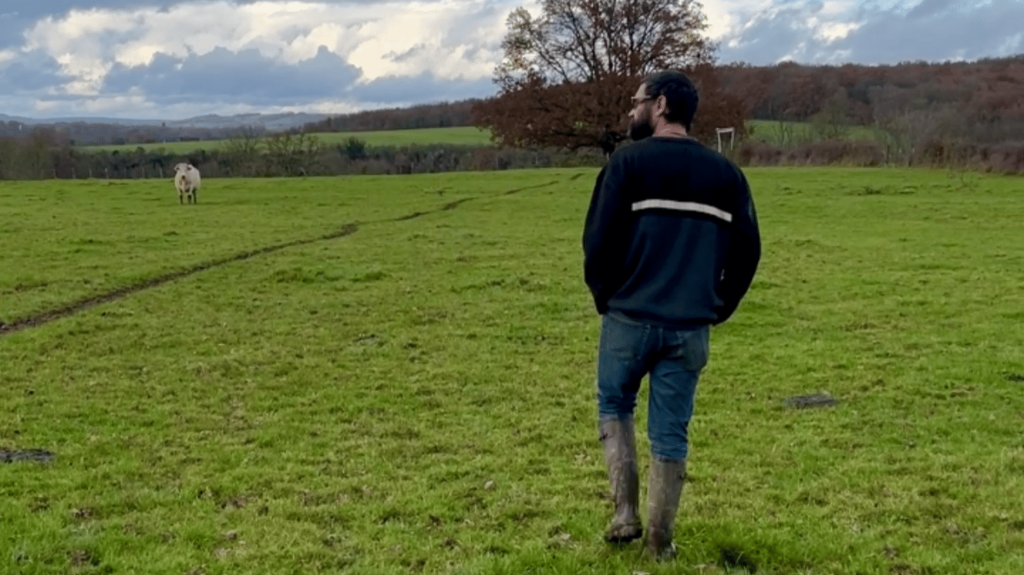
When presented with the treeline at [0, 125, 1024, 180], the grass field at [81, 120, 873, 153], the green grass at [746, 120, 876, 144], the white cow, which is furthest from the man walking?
the green grass at [746, 120, 876, 144]

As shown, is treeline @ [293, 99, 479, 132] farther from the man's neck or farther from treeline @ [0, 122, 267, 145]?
the man's neck

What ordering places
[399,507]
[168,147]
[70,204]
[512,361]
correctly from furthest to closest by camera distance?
[168,147], [70,204], [512,361], [399,507]

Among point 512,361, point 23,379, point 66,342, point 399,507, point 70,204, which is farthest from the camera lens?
point 70,204

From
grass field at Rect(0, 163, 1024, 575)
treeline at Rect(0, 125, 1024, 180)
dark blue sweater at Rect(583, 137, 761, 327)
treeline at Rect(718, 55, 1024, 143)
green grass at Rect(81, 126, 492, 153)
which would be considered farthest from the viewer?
green grass at Rect(81, 126, 492, 153)

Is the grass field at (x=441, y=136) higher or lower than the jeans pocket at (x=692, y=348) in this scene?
higher

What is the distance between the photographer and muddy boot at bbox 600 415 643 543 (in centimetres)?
533

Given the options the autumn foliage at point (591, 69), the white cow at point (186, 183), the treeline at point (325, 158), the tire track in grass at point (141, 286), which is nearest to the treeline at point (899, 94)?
the treeline at point (325, 158)

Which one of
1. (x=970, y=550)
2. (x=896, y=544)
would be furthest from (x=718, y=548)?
(x=970, y=550)

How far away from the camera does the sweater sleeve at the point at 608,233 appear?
4.83 meters

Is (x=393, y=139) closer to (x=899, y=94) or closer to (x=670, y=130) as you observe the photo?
(x=899, y=94)

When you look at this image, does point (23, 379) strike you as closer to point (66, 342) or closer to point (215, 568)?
point (66, 342)

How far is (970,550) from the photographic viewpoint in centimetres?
563

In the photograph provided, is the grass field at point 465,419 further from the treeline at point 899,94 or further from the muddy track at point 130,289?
the treeline at point 899,94

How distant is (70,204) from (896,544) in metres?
38.4
